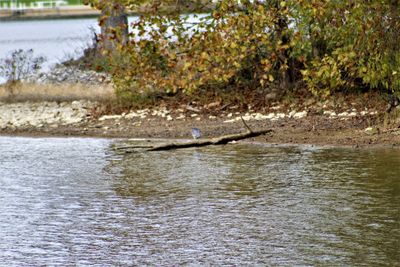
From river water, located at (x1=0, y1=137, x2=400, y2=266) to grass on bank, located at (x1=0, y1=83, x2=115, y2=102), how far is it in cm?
412

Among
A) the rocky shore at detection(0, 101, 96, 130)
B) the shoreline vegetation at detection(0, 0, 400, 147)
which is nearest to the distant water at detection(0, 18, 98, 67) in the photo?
the rocky shore at detection(0, 101, 96, 130)

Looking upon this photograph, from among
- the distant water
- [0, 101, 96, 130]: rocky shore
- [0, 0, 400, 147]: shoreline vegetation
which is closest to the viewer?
[0, 0, 400, 147]: shoreline vegetation

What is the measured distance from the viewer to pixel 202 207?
13062 mm

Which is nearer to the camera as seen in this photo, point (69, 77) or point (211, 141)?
point (211, 141)

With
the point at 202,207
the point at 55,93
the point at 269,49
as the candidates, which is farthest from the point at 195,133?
the point at 202,207

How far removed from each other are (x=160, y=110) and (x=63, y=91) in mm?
2698

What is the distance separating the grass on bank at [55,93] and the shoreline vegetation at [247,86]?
26mm

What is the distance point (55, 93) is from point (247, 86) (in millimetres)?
3886

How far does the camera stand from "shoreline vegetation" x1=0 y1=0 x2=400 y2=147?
17.7 meters

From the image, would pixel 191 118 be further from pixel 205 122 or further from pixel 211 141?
pixel 211 141

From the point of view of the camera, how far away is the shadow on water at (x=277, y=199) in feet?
35.9

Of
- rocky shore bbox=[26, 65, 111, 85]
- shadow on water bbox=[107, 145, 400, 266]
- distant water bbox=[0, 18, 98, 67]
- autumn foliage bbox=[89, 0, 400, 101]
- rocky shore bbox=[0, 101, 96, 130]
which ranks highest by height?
autumn foliage bbox=[89, 0, 400, 101]

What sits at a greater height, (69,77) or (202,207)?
(202,207)

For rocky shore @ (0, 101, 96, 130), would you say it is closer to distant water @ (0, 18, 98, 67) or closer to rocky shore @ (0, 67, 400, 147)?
rocky shore @ (0, 67, 400, 147)
